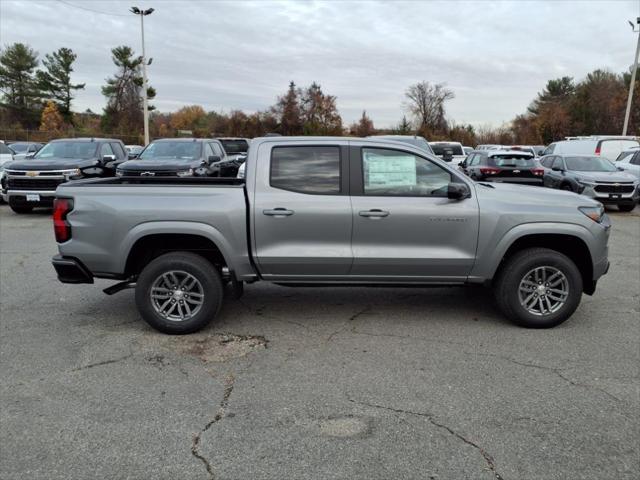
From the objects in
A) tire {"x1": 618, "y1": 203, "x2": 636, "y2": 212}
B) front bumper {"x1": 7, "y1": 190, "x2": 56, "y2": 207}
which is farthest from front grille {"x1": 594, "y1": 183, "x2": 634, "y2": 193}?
front bumper {"x1": 7, "y1": 190, "x2": 56, "y2": 207}

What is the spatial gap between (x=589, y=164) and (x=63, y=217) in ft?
49.8

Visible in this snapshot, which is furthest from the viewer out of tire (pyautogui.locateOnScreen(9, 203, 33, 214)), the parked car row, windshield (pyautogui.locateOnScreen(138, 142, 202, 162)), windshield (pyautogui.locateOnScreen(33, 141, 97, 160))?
windshield (pyautogui.locateOnScreen(33, 141, 97, 160))

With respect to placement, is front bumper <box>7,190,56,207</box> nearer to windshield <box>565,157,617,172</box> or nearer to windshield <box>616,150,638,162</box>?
windshield <box>565,157,617,172</box>

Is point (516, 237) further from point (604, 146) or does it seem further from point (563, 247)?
point (604, 146)

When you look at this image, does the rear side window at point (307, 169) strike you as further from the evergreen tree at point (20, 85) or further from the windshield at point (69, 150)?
the evergreen tree at point (20, 85)

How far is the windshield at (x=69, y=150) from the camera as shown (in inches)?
534

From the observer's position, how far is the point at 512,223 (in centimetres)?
493

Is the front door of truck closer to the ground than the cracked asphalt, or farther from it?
farther from it

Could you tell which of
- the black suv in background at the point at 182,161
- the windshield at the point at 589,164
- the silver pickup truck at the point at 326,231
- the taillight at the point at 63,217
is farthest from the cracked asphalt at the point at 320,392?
the windshield at the point at 589,164

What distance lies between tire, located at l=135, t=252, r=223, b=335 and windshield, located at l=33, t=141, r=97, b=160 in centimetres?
1002

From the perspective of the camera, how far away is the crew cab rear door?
488cm

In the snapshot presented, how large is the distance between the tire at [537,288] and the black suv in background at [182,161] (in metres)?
8.59

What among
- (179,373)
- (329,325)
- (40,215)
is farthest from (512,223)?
(40,215)

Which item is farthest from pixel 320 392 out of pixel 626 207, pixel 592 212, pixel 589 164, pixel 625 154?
pixel 625 154
